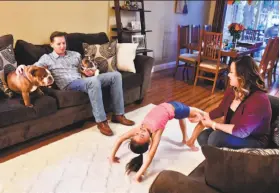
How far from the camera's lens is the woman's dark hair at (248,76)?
1706mm

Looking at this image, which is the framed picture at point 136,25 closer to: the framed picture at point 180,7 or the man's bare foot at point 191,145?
the framed picture at point 180,7

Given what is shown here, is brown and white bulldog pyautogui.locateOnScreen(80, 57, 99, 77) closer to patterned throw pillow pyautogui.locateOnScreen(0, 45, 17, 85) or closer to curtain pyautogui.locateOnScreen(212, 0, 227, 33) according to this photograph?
patterned throw pillow pyautogui.locateOnScreen(0, 45, 17, 85)

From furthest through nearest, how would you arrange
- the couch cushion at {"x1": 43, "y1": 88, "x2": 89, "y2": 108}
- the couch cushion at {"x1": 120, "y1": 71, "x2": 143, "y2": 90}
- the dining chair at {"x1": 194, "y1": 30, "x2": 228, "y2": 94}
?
the dining chair at {"x1": 194, "y1": 30, "x2": 228, "y2": 94} < the couch cushion at {"x1": 120, "y1": 71, "x2": 143, "y2": 90} < the couch cushion at {"x1": 43, "y1": 88, "x2": 89, "y2": 108}

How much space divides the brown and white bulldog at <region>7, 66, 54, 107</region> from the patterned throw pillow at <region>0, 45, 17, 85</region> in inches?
3.1

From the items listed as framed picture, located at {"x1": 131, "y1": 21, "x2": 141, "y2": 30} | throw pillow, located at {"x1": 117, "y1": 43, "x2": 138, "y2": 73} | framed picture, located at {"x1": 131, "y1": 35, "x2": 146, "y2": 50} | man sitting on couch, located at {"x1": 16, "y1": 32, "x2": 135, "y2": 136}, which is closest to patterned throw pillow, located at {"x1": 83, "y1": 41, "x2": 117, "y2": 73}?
throw pillow, located at {"x1": 117, "y1": 43, "x2": 138, "y2": 73}

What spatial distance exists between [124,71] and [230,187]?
8.39 feet

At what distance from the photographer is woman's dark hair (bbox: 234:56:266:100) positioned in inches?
67.2

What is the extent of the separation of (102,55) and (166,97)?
1.21m

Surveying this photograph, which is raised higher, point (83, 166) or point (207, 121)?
point (207, 121)

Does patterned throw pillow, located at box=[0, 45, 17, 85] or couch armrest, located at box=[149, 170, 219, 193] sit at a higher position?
patterned throw pillow, located at box=[0, 45, 17, 85]

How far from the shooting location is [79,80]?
2684 mm

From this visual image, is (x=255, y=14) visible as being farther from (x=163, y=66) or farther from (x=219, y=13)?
(x=163, y=66)

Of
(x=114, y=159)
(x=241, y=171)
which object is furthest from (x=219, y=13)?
(x=241, y=171)

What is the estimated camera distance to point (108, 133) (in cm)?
262
